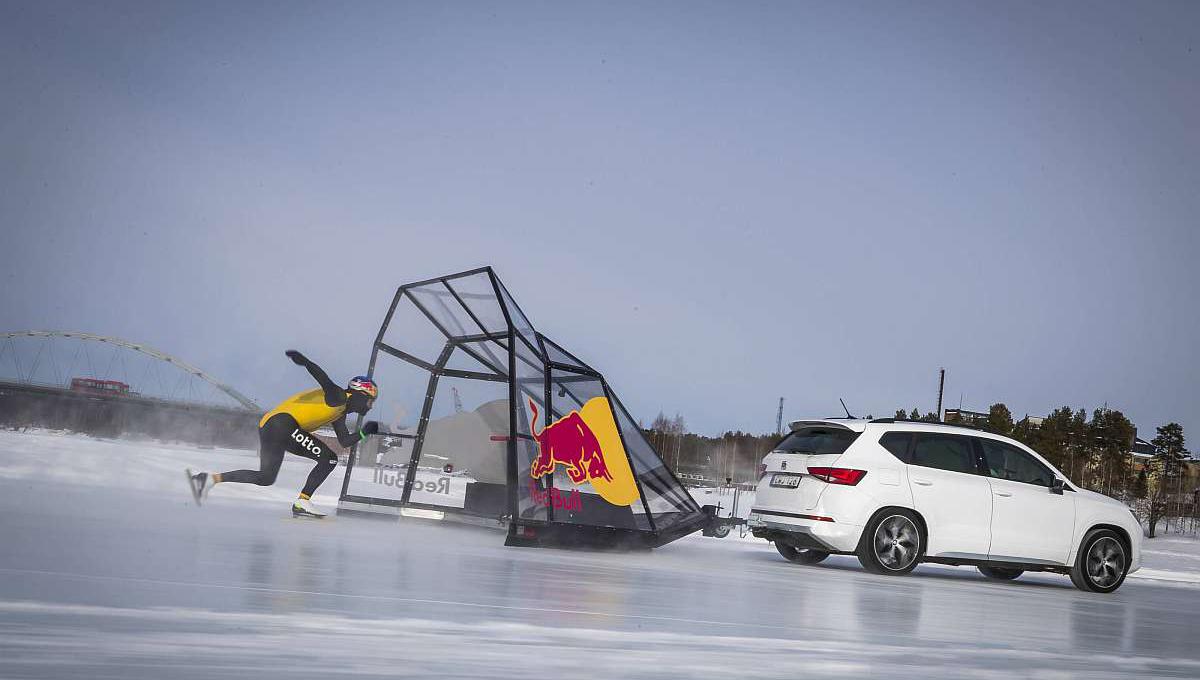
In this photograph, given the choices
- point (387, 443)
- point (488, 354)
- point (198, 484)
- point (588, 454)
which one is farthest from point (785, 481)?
point (198, 484)

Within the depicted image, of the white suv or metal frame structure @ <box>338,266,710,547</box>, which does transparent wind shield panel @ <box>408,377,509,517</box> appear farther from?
the white suv

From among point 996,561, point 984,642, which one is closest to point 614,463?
point 996,561

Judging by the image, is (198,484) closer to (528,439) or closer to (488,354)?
(488,354)

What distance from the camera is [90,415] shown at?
3094 centimetres

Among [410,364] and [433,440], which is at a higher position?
[410,364]

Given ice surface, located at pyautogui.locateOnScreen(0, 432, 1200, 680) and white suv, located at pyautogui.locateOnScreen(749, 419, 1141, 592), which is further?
white suv, located at pyautogui.locateOnScreen(749, 419, 1141, 592)

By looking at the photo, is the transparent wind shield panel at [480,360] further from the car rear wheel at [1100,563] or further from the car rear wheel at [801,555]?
the car rear wheel at [1100,563]

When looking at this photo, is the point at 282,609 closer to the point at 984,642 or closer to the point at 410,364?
the point at 984,642

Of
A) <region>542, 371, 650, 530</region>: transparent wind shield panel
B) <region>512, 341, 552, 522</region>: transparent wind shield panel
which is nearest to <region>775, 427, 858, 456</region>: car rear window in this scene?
<region>542, 371, 650, 530</region>: transparent wind shield panel

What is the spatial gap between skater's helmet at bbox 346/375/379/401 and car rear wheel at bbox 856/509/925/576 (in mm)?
5958

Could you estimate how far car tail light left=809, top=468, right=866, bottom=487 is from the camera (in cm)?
1054

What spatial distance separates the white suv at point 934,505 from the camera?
1060 centimetres

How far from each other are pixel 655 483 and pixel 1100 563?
5.14 meters

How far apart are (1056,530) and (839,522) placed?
2668 mm
